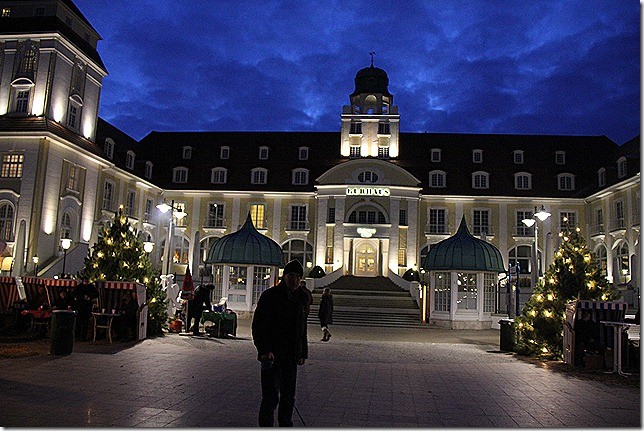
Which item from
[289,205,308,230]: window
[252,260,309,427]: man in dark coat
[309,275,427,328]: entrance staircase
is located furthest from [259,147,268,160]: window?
[252,260,309,427]: man in dark coat

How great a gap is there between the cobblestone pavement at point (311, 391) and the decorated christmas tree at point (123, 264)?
8.65 ft

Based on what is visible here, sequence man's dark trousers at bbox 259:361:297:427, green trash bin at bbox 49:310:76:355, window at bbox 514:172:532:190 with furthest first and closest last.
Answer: window at bbox 514:172:532:190
green trash bin at bbox 49:310:76:355
man's dark trousers at bbox 259:361:297:427

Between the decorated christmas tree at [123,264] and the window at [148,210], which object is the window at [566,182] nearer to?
the window at [148,210]

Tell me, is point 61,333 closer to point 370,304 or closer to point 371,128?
point 370,304

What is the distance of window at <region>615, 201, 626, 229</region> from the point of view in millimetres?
37688

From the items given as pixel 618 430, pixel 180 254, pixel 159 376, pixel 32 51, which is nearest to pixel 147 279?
pixel 159 376

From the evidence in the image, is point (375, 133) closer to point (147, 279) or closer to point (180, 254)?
point (180, 254)

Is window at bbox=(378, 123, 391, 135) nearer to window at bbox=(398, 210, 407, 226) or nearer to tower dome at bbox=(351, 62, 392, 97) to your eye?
tower dome at bbox=(351, 62, 392, 97)

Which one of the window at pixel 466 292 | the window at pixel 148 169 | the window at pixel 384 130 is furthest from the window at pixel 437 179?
the window at pixel 148 169

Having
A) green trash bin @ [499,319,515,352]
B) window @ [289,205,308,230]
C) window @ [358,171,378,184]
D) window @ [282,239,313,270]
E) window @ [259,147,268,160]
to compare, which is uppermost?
window @ [259,147,268,160]

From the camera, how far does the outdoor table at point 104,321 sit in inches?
588

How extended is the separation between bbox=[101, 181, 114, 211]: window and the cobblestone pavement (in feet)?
82.0

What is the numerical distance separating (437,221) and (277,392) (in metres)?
39.4

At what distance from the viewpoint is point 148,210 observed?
45.2 meters
